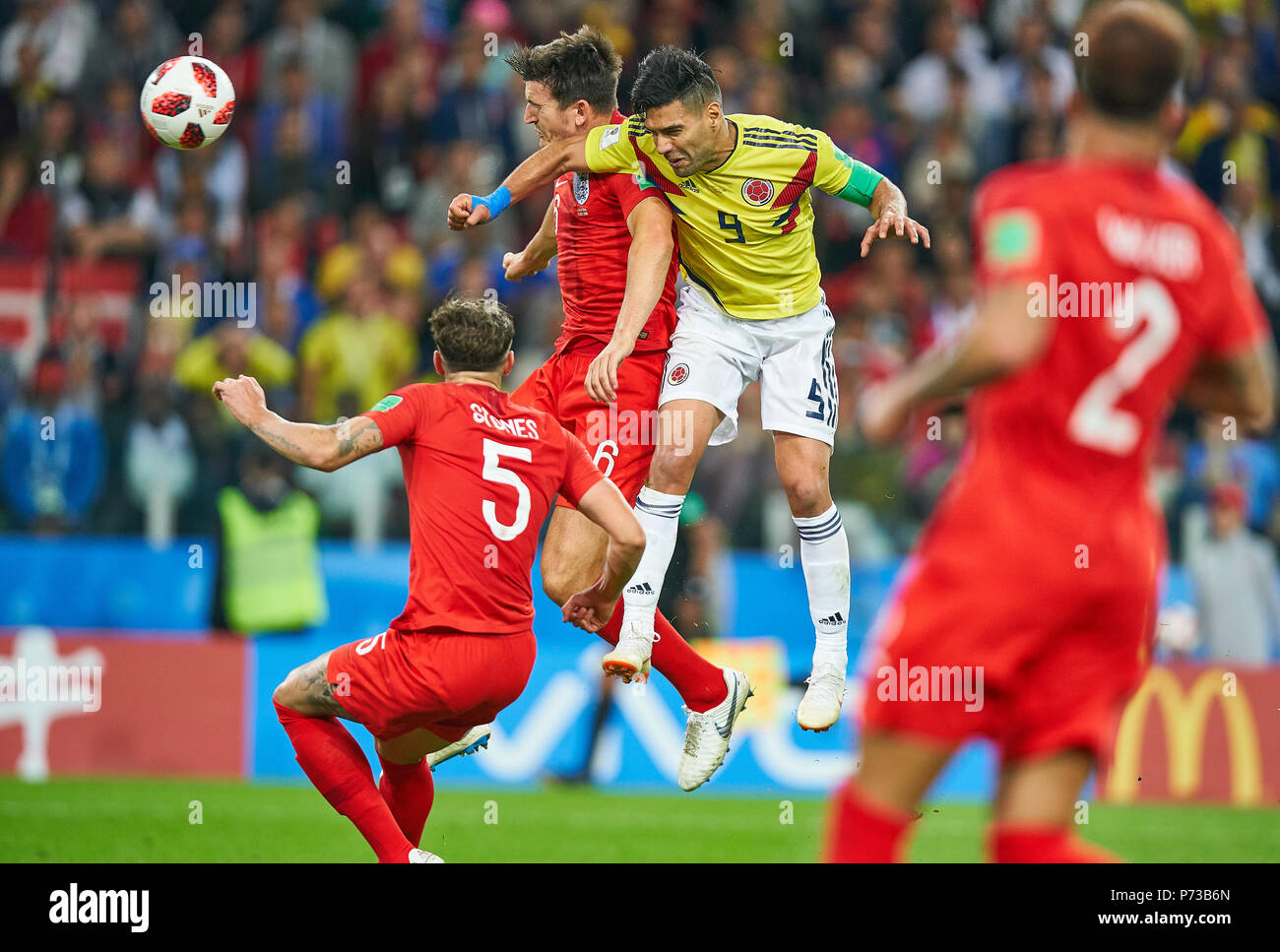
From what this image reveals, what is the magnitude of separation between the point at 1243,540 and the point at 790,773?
4219mm

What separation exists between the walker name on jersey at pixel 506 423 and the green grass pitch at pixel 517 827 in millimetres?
3557

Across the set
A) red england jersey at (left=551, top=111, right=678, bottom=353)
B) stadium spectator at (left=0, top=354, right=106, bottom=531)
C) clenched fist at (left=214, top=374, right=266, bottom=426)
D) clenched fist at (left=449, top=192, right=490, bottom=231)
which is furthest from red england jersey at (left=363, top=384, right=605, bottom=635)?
stadium spectator at (left=0, top=354, right=106, bottom=531)

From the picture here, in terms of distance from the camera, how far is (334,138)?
15453 mm

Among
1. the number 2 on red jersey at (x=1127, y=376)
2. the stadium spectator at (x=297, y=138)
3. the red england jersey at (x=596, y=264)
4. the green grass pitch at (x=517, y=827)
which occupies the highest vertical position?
the stadium spectator at (x=297, y=138)

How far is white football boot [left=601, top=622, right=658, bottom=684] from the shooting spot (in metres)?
7.05

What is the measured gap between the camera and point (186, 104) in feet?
25.4

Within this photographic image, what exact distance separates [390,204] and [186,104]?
7564mm

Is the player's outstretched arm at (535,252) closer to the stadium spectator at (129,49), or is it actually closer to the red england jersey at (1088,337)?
the red england jersey at (1088,337)

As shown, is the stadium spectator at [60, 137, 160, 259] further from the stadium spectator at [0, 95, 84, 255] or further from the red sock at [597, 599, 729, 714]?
the red sock at [597, 599, 729, 714]

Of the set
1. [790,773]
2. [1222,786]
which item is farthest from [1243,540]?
[790,773]

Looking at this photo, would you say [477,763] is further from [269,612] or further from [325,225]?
[325,225]

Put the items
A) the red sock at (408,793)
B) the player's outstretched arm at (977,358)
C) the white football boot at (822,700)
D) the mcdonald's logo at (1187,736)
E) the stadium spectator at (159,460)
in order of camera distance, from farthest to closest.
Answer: the stadium spectator at (159,460) < the mcdonald's logo at (1187,736) < the white football boot at (822,700) < the red sock at (408,793) < the player's outstretched arm at (977,358)

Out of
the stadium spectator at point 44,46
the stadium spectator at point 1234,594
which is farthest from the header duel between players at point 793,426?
the stadium spectator at point 44,46

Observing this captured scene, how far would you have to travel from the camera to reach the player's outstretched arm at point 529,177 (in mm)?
7383
